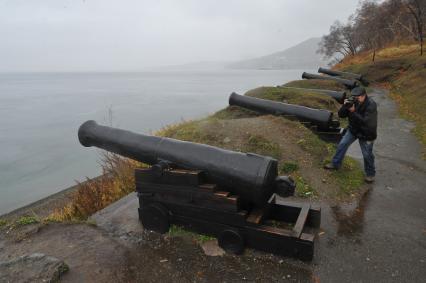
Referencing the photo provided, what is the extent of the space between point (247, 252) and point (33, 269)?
87.1 inches

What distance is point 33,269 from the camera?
368 cm

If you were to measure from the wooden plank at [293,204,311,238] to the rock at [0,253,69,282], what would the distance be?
7.93 ft

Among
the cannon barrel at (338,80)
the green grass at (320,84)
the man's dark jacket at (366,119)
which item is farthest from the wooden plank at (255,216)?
the cannon barrel at (338,80)

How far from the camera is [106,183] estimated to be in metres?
7.51

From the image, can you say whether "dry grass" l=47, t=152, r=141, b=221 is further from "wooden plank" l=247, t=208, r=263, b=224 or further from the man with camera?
the man with camera

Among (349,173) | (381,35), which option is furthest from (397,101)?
(381,35)

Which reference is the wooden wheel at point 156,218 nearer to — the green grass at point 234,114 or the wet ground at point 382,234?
the wet ground at point 382,234

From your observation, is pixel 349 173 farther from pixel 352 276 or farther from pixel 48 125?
pixel 48 125

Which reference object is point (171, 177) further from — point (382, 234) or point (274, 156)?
point (274, 156)

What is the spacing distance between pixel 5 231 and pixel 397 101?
52.7 feet

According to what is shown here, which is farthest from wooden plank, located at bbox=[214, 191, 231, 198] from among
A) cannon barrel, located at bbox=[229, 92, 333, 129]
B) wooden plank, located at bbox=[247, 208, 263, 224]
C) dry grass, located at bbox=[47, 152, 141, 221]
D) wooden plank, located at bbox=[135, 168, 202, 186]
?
cannon barrel, located at bbox=[229, 92, 333, 129]

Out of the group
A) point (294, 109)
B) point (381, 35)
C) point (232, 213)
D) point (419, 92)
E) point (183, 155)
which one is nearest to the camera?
point (232, 213)

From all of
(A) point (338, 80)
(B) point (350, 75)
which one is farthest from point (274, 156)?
(B) point (350, 75)

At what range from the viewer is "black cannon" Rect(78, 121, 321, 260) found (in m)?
3.87
